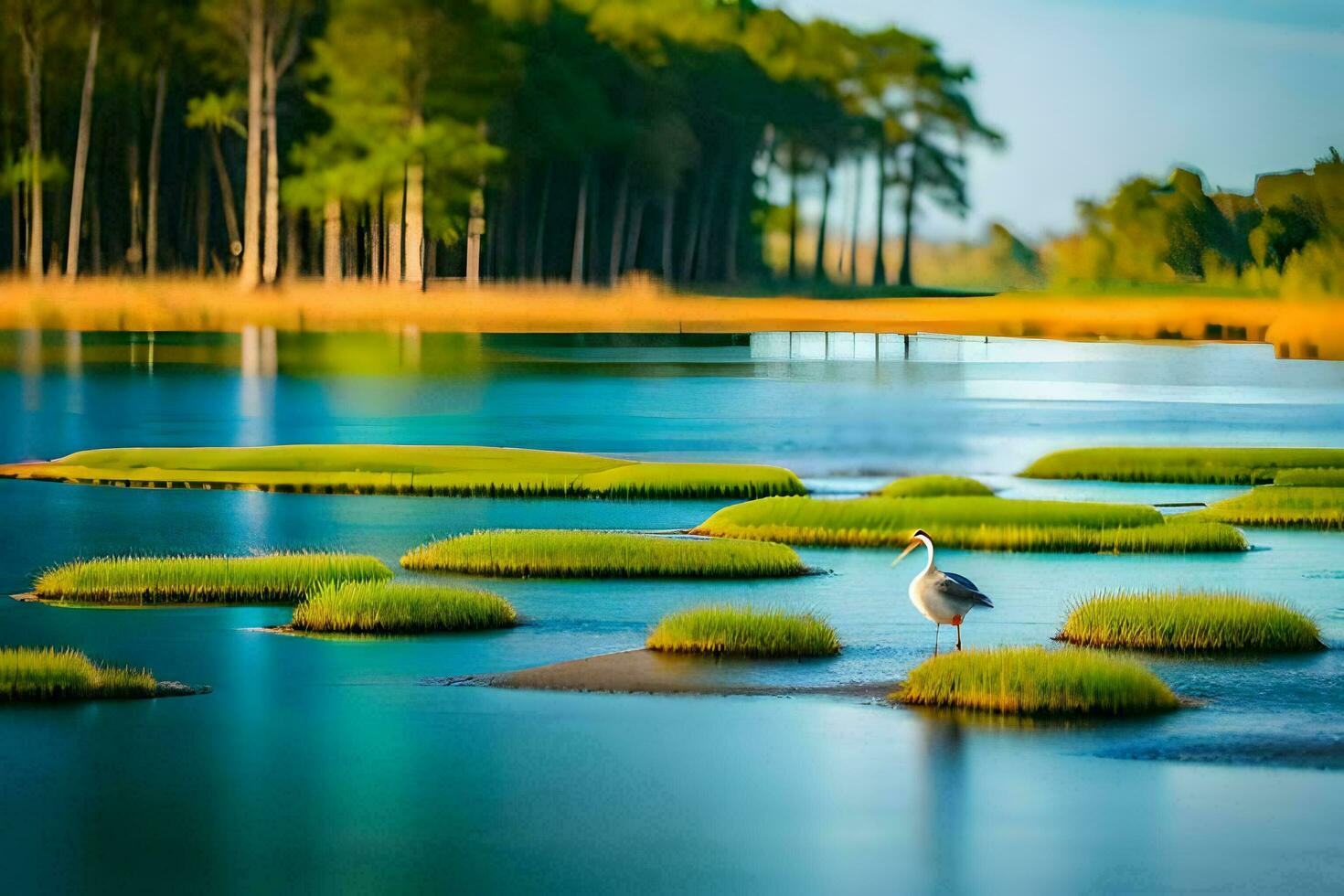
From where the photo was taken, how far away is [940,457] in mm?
37250

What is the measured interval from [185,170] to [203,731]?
70520mm

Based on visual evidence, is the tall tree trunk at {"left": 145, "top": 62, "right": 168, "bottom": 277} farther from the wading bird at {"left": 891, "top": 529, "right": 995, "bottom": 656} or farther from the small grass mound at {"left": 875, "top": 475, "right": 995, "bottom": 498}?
the wading bird at {"left": 891, "top": 529, "right": 995, "bottom": 656}

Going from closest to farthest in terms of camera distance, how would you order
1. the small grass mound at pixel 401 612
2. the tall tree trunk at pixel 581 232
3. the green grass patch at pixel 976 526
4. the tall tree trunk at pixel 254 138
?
the small grass mound at pixel 401 612, the green grass patch at pixel 976 526, the tall tree trunk at pixel 254 138, the tall tree trunk at pixel 581 232

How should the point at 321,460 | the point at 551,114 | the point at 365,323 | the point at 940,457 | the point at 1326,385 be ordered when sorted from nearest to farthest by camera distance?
the point at 321,460
the point at 940,457
the point at 1326,385
the point at 365,323
the point at 551,114

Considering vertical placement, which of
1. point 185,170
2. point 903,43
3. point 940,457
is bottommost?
point 940,457

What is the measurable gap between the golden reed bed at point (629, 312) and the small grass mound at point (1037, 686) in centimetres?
5116

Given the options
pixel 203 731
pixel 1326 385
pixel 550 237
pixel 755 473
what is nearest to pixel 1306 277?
pixel 1326 385

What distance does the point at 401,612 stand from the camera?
17.0 m

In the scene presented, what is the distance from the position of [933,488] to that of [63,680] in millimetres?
17185

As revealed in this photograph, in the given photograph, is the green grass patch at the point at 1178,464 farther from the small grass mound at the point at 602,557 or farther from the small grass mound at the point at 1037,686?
the small grass mound at the point at 1037,686

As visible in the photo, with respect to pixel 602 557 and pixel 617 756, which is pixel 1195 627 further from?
pixel 602 557

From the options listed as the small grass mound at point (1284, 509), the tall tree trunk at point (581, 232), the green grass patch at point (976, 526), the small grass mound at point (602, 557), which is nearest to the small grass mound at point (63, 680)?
the small grass mound at point (602, 557)

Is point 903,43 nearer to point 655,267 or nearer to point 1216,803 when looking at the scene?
point 655,267

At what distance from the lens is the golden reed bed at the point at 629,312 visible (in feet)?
214
